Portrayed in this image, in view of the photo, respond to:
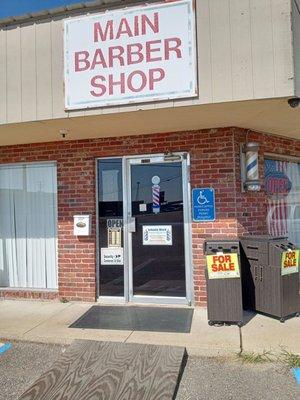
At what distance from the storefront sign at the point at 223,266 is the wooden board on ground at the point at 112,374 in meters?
1.07

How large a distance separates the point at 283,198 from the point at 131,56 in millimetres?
3694

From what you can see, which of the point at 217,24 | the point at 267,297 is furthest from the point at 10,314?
the point at 217,24

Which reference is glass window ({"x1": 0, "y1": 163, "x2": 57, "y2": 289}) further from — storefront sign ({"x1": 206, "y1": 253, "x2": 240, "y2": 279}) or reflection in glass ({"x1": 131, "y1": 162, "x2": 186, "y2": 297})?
Result: storefront sign ({"x1": 206, "y1": 253, "x2": 240, "y2": 279})

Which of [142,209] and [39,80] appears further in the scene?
[142,209]

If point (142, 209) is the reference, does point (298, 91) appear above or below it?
above

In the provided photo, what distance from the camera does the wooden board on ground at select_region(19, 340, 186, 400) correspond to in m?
3.22

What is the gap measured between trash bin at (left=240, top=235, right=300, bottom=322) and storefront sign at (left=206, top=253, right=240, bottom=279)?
0.51m

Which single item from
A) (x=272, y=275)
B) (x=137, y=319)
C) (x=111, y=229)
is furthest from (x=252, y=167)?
(x=137, y=319)

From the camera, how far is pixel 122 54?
173 inches

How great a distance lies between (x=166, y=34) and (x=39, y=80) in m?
1.68

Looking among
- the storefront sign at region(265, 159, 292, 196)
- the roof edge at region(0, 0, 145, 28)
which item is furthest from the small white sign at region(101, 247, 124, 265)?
the roof edge at region(0, 0, 145, 28)

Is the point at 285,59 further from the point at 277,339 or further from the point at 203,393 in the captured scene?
the point at 203,393

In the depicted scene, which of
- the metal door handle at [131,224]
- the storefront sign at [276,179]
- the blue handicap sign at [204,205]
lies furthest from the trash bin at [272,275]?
the metal door handle at [131,224]

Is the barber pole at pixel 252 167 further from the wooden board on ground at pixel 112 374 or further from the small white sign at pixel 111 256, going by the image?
the wooden board on ground at pixel 112 374
